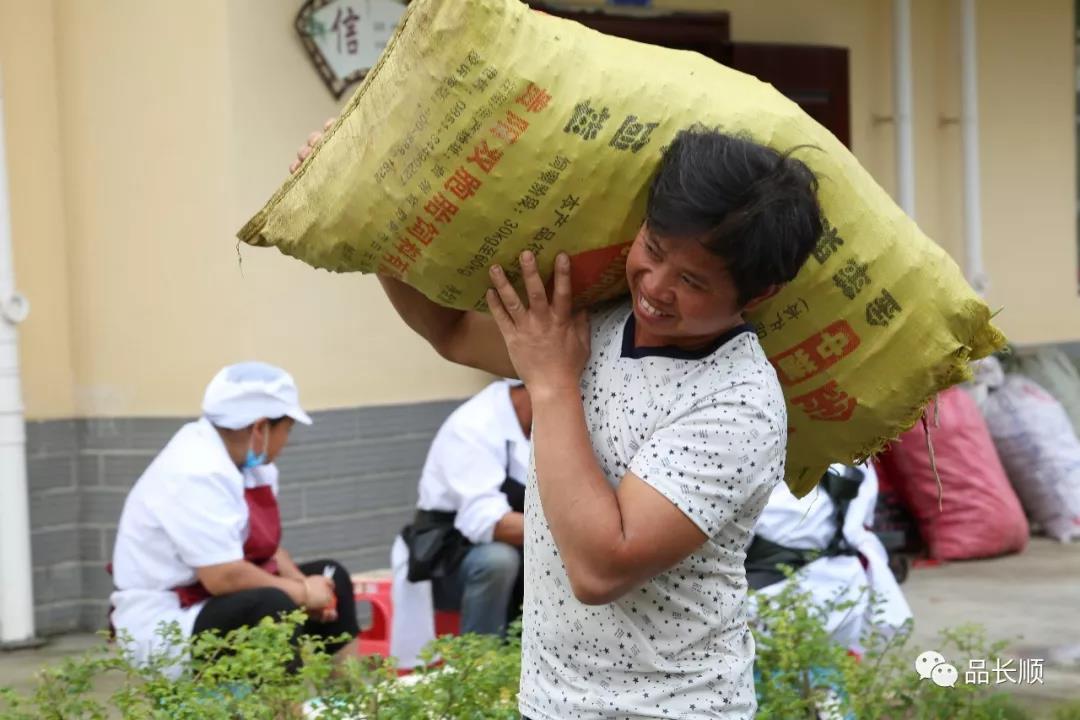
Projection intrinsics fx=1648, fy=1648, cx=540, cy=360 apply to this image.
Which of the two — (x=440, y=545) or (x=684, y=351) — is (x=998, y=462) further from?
(x=684, y=351)

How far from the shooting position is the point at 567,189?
7.30 feet

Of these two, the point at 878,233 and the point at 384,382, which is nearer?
the point at 878,233

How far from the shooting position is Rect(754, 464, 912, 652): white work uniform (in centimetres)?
477

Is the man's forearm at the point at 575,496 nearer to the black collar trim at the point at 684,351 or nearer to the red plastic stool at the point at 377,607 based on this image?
the black collar trim at the point at 684,351

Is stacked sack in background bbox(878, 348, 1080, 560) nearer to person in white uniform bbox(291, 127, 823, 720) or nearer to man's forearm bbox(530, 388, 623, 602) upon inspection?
Result: person in white uniform bbox(291, 127, 823, 720)

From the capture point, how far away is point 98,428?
605 cm

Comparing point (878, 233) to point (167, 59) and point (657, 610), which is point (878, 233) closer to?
point (657, 610)

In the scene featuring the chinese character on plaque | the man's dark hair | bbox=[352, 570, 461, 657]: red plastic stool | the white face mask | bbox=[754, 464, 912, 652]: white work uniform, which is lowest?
bbox=[352, 570, 461, 657]: red plastic stool

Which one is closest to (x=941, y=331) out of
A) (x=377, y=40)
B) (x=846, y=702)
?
(x=846, y=702)

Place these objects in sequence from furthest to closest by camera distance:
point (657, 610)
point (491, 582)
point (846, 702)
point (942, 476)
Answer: point (942, 476) < point (491, 582) < point (846, 702) < point (657, 610)

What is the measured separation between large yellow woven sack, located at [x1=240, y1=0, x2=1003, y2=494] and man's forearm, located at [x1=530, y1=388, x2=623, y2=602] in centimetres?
25

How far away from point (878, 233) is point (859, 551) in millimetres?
2834

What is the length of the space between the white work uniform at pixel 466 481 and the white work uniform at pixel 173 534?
0.75 m

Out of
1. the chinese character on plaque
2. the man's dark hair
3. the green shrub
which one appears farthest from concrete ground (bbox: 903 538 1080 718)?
the man's dark hair
